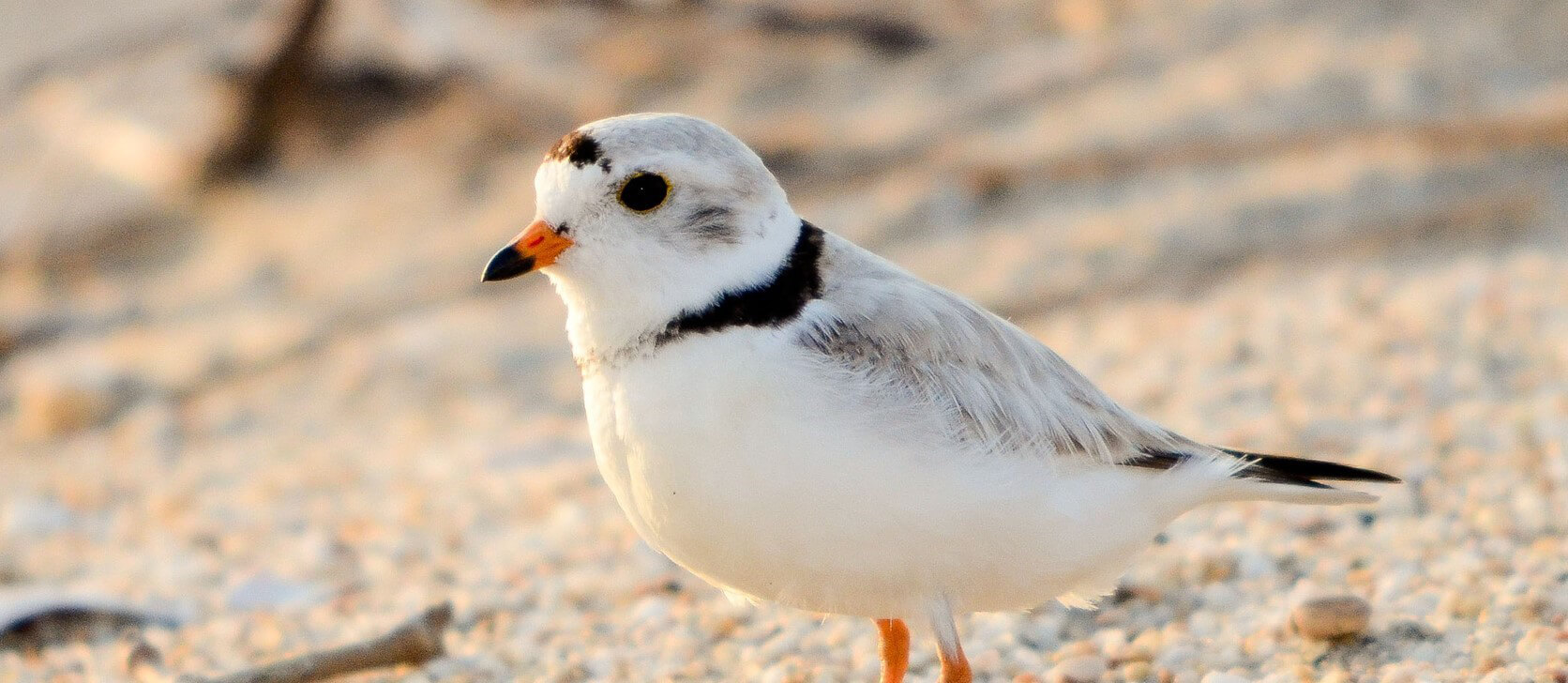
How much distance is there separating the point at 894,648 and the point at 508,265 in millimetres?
1247

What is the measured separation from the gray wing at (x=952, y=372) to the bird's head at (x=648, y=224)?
19 cm

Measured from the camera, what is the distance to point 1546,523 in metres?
4.25

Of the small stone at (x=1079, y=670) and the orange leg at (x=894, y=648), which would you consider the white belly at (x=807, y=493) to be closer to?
the orange leg at (x=894, y=648)

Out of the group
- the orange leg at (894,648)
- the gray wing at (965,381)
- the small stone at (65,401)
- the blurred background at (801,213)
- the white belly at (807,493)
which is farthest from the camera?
the small stone at (65,401)

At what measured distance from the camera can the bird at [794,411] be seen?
114 inches

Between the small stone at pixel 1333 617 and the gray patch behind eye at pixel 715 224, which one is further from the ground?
the gray patch behind eye at pixel 715 224

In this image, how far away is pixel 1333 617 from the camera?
3.61 metres

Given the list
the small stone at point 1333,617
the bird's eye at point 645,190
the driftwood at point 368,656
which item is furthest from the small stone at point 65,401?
the small stone at point 1333,617

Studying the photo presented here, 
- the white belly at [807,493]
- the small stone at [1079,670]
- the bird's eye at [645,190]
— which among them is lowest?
the small stone at [1079,670]

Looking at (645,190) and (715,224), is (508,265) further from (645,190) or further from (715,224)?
(715,224)

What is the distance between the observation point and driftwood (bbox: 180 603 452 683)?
3559 millimetres

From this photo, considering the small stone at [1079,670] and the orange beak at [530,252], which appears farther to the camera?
the small stone at [1079,670]

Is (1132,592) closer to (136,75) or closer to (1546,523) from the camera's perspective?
(1546,523)

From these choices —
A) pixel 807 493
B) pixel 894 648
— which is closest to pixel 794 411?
pixel 807 493
